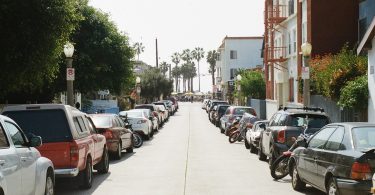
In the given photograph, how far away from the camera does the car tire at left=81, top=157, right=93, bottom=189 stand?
12.8 meters

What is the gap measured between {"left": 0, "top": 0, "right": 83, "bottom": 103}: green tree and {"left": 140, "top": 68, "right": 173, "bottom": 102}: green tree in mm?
61893

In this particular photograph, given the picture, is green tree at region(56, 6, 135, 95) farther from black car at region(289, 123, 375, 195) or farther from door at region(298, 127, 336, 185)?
black car at region(289, 123, 375, 195)

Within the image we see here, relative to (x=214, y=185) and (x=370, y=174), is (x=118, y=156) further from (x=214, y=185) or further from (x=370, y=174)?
(x=370, y=174)

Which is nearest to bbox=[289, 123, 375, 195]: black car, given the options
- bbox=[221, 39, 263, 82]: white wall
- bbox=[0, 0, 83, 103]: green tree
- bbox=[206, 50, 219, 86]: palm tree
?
bbox=[0, 0, 83, 103]: green tree

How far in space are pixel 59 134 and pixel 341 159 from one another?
5.38 metres

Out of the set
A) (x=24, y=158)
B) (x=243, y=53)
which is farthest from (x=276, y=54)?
(x=243, y=53)

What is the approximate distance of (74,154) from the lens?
1186 cm

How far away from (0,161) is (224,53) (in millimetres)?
91207

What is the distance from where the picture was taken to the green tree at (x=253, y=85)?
176ft

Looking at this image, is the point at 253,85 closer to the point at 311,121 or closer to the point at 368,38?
the point at 368,38

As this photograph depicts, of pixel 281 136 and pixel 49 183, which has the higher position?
pixel 281 136

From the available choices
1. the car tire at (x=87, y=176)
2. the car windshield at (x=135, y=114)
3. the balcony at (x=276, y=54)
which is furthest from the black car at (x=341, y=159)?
the balcony at (x=276, y=54)

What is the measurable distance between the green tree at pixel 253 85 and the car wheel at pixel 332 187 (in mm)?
43323

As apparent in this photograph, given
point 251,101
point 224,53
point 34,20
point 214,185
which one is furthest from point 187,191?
point 224,53
